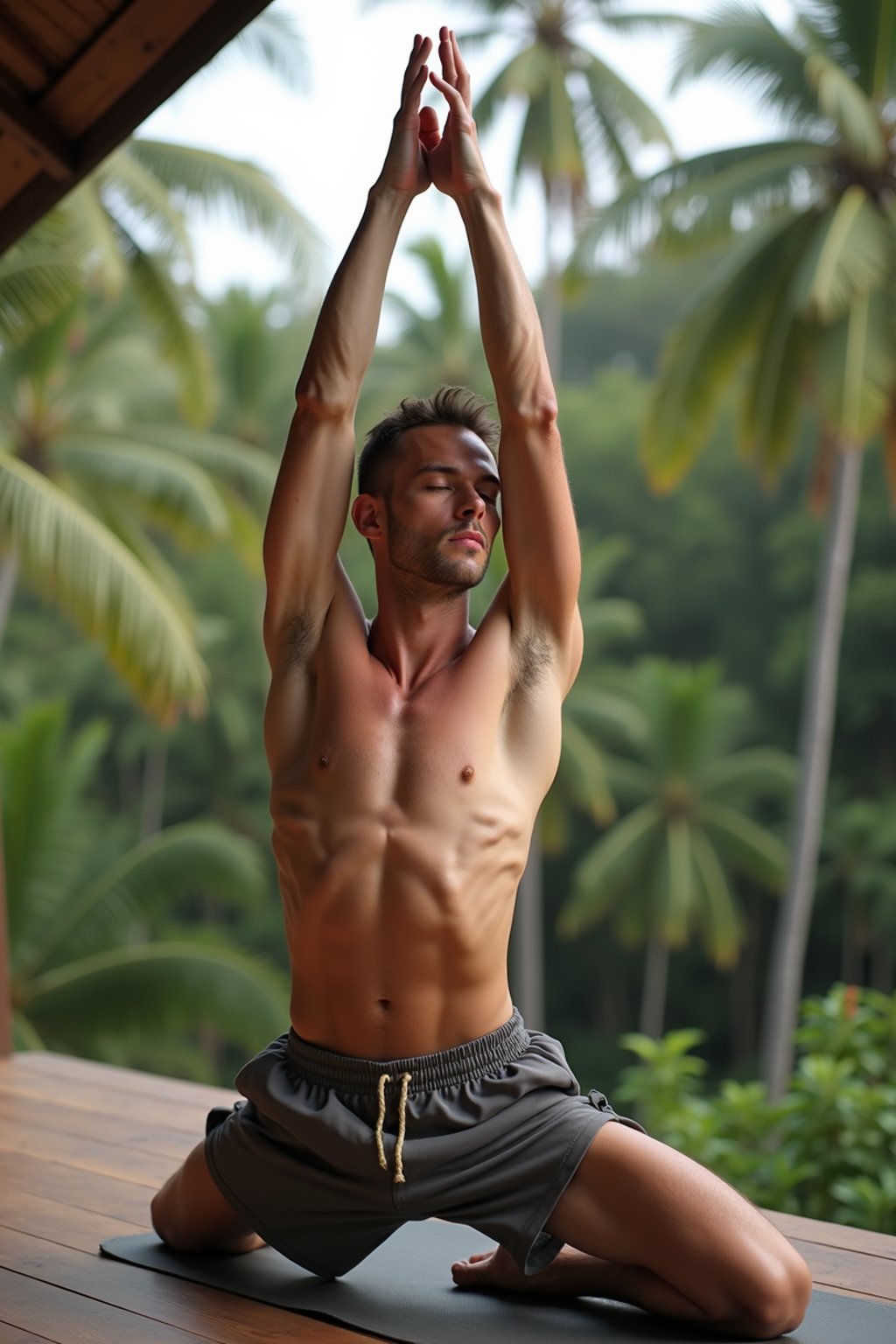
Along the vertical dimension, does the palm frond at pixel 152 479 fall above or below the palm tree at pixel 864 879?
above

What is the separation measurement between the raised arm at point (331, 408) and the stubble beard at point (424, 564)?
0.34 ft

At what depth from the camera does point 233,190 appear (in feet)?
35.7

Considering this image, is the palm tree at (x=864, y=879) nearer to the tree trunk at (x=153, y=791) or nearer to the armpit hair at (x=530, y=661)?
the tree trunk at (x=153, y=791)

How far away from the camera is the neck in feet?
8.00

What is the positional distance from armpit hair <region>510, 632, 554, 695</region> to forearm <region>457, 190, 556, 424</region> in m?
0.36

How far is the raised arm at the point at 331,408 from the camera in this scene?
240 cm

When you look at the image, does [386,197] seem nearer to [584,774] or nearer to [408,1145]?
[408,1145]

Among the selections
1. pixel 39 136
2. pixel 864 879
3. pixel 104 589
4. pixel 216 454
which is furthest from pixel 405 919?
pixel 864 879

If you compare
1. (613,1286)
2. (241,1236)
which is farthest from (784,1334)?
(241,1236)

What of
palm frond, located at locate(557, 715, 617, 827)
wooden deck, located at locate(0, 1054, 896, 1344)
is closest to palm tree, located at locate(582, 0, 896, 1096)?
palm frond, located at locate(557, 715, 617, 827)

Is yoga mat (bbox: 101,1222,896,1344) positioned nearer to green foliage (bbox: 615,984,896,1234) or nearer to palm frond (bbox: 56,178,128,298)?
green foliage (bbox: 615,984,896,1234)

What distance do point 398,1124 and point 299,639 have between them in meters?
0.79

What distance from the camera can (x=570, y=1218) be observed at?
7.24ft

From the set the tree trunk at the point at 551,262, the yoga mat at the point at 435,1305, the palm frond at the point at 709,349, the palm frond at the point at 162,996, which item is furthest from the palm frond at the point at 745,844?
the yoga mat at the point at 435,1305
